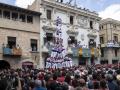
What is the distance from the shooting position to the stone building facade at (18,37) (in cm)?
3029

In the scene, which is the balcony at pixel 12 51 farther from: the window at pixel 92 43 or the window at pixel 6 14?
the window at pixel 92 43

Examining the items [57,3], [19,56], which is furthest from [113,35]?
[19,56]

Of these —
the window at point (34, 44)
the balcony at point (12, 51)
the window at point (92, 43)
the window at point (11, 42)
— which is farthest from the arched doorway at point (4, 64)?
the window at point (92, 43)

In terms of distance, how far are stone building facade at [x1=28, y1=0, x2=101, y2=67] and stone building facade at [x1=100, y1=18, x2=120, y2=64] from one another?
450 centimetres

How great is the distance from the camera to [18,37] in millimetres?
31828

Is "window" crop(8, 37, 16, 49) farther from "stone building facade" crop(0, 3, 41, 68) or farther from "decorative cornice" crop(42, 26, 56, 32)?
"decorative cornice" crop(42, 26, 56, 32)

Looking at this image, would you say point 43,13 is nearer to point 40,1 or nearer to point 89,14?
point 40,1

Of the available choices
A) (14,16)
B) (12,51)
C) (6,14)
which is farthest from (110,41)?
(12,51)

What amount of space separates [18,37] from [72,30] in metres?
9.41

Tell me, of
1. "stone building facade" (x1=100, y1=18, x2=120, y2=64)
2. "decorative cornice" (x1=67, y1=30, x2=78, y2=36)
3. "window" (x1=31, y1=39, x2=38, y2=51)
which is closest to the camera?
"window" (x1=31, y1=39, x2=38, y2=51)

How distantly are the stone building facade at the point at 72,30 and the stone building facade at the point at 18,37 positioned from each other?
1079mm

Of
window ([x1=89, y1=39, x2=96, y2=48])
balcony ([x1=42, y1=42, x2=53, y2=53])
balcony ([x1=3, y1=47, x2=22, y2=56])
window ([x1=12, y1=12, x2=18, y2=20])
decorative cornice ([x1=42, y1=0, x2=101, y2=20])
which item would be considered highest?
decorative cornice ([x1=42, y1=0, x2=101, y2=20])

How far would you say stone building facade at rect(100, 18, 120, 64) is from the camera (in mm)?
47094

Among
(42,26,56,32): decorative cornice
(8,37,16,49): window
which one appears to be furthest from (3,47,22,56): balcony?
(42,26,56,32): decorative cornice
